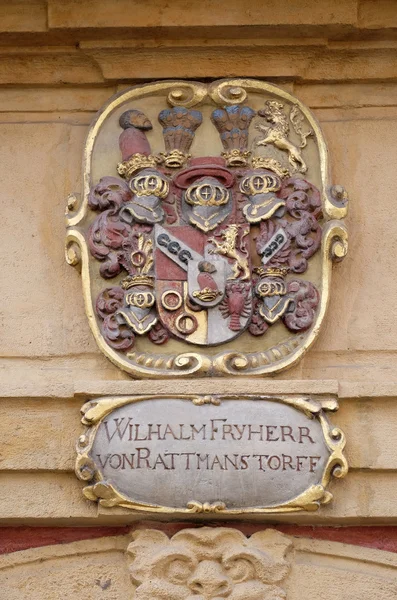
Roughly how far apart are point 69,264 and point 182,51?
2.75 feet

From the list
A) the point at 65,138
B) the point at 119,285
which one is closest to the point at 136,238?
the point at 119,285

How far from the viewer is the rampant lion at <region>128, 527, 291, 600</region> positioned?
434cm

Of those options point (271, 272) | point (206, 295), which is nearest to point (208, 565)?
point (206, 295)

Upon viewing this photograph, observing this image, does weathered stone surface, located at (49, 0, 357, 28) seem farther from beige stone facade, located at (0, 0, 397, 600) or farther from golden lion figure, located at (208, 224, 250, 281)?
golden lion figure, located at (208, 224, 250, 281)

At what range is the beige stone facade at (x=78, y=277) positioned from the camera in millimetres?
4449

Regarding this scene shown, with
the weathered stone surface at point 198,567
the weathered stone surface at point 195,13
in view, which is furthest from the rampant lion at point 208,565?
the weathered stone surface at point 195,13

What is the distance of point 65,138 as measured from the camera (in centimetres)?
495

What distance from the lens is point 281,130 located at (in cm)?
485

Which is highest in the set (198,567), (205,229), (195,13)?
(195,13)

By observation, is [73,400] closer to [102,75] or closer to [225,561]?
[225,561]

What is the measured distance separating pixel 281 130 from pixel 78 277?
2.74 ft

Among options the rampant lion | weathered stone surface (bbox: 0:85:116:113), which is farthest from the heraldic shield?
the rampant lion

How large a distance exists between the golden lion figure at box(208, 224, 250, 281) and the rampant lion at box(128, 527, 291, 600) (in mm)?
816

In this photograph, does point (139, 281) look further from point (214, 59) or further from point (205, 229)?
point (214, 59)
